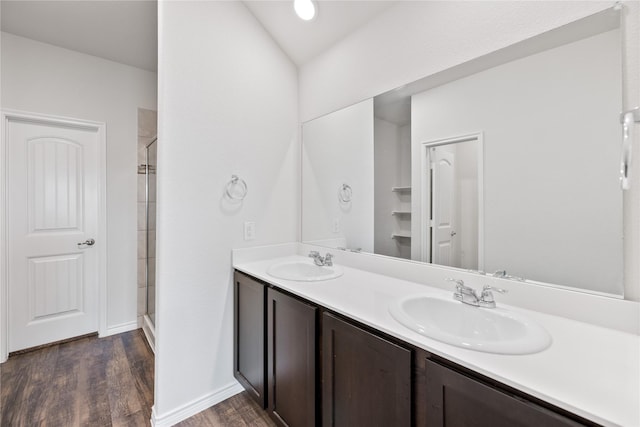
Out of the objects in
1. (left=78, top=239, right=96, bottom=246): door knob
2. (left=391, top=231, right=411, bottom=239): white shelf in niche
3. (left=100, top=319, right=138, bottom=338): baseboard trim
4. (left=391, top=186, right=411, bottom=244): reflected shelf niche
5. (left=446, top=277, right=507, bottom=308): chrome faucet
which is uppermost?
(left=391, top=186, right=411, bottom=244): reflected shelf niche

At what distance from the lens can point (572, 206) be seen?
1009 mm

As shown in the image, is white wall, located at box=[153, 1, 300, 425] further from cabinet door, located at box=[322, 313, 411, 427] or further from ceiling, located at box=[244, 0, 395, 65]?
cabinet door, located at box=[322, 313, 411, 427]

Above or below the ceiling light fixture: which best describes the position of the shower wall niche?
below

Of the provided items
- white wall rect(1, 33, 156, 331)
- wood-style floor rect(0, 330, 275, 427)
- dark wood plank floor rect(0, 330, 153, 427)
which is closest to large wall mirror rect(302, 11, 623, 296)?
wood-style floor rect(0, 330, 275, 427)

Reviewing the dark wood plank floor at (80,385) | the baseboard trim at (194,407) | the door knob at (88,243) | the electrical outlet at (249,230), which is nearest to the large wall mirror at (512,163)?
the electrical outlet at (249,230)

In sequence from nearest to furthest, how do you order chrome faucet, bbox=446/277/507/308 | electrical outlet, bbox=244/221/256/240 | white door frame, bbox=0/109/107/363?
chrome faucet, bbox=446/277/507/308 → electrical outlet, bbox=244/221/256/240 → white door frame, bbox=0/109/107/363

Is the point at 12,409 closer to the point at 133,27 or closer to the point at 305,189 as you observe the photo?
the point at 305,189

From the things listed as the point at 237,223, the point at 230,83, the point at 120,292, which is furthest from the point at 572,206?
the point at 120,292

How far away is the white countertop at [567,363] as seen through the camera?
57cm

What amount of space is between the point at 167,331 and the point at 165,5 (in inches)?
73.0

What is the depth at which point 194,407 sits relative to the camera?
1658 millimetres

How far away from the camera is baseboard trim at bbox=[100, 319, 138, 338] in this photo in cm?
260

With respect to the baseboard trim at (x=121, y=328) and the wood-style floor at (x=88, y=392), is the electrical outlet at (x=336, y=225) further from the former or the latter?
the baseboard trim at (x=121, y=328)

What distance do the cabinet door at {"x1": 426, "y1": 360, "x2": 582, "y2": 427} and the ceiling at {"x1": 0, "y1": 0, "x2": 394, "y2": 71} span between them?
183cm
